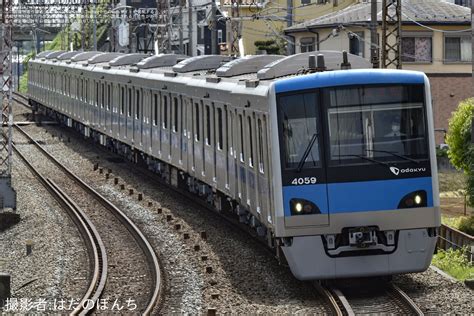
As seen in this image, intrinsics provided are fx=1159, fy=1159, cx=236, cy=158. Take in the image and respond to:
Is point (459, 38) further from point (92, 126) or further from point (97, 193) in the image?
point (97, 193)

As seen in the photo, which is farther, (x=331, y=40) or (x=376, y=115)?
(x=331, y=40)

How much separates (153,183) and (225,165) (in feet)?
25.0

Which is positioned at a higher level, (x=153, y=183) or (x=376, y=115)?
(x=376, y=115)

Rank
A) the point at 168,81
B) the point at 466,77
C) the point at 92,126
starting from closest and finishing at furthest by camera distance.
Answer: the point at 168,81, the point at 92,126, the point at 466,77

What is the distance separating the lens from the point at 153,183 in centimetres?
2225

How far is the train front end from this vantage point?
35.6 feet

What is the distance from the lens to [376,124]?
35.9 ft

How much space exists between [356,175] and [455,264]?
2.67 meters

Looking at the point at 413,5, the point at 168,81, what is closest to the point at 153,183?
the point at 168,81

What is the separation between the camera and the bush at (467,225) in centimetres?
1769

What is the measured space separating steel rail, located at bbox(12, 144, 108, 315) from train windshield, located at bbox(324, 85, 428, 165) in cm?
273

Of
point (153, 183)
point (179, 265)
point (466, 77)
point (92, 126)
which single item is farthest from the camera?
point (466, 77)

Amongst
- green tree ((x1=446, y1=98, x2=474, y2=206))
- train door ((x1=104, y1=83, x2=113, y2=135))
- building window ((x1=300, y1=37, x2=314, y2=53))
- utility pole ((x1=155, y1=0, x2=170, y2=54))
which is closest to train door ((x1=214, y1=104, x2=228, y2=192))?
green tree ((x1=446, y1=98, x2=474, y2=206))

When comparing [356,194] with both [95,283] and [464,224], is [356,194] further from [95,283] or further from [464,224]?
[464,224]
